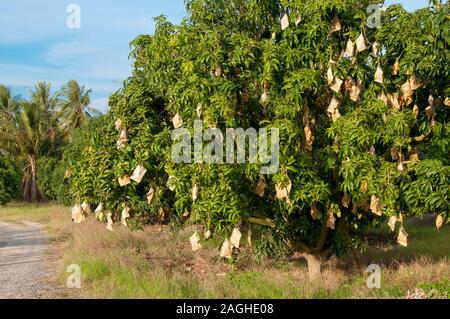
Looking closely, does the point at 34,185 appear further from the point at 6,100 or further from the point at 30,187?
the point at 6,100

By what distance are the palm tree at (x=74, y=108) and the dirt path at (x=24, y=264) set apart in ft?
66.6

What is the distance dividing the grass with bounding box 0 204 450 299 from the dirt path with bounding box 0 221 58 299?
Result: 0.54m

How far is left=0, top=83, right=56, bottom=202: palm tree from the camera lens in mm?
36938

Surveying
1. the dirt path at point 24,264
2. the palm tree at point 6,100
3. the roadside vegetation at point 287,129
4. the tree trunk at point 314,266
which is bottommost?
the dirt path at point 24,264

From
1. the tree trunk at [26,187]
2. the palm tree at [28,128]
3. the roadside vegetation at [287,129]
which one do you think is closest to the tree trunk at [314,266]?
the roadside vegetation at [287,129]

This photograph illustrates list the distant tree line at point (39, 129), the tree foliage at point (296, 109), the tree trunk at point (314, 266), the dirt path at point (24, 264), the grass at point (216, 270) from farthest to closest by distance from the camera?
the distant tree line at point (39, 129)
the tree trunk at point (314, 266)
the dirt path at point (24, 264)
the grass at point (216, 270)
the tree foliage at point (296, 109)

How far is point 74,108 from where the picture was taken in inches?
1564

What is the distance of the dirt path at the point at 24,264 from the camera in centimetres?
908

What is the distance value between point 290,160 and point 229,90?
49.9 inches

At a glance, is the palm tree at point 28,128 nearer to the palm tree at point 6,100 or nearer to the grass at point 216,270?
the palm tree at point 6,100

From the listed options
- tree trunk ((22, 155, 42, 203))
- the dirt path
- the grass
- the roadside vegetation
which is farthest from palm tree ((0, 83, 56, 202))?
the roadside vegetation

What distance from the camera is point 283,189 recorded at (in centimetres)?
612

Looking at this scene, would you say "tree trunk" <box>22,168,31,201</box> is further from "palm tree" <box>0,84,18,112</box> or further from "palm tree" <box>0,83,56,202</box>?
"palm tree" <box>0,84,18,112</box>
